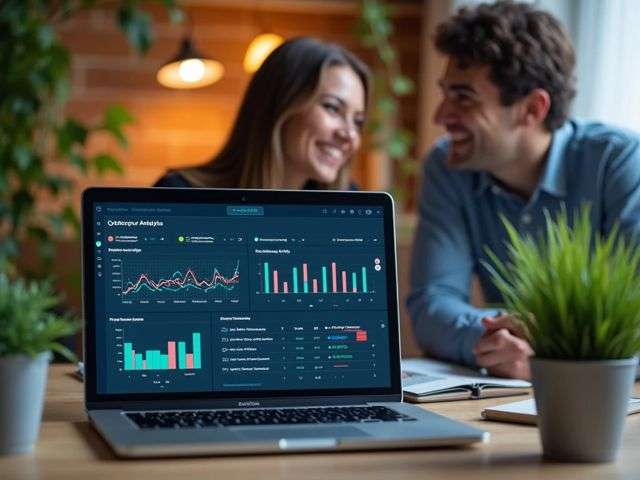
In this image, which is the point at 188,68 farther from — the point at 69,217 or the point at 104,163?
the point at 69,217

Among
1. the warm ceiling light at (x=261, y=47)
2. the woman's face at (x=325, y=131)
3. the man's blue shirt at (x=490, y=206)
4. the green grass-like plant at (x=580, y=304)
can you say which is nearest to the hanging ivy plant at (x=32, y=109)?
the warm ceiling light at (x=261, y=47)

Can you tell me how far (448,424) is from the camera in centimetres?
104

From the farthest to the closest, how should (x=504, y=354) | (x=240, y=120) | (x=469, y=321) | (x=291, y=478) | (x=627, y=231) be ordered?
(x=240, y=120) < (x=627, y=231) < (x=469, y=321) < (x=504, y=354) < (x=291, y=478)

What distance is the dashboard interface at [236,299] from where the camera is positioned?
43.6 inches

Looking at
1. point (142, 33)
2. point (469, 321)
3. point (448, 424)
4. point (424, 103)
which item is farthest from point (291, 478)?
point (424, 103)

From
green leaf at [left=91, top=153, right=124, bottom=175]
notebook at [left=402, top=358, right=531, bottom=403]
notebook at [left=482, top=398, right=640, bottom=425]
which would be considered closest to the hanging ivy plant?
green leaf at [left=91, top=153, right=124, bottom=175]

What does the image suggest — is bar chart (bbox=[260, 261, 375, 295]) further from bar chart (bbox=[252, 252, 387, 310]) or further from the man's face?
the man's face

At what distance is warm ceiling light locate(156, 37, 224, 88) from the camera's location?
11.9ft

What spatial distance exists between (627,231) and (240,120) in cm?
89

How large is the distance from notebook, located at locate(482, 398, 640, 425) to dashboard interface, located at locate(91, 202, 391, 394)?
0.12m

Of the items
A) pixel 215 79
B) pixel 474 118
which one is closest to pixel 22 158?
pixel 215 79

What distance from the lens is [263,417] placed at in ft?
3.45

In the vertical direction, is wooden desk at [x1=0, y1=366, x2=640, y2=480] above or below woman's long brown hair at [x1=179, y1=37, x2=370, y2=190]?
below

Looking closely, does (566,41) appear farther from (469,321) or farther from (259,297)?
(259,297)
